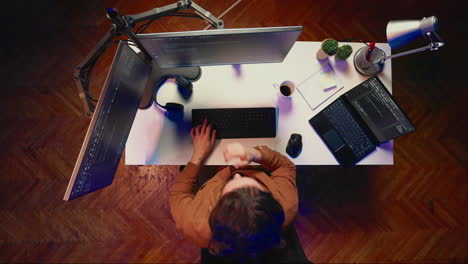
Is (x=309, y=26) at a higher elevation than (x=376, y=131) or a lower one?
higher

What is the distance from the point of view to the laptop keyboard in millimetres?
1296

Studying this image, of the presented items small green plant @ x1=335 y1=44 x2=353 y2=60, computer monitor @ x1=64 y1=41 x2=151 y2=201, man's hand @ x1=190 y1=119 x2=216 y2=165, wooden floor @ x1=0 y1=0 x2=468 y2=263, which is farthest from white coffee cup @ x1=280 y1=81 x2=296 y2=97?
wooden floor @ x1=0 y1=0 x2=468 y2=263

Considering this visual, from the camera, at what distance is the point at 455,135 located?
2047 millimetres

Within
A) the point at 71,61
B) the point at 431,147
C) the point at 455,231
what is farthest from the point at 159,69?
the point at 455,231

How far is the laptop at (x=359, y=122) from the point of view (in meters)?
1.25

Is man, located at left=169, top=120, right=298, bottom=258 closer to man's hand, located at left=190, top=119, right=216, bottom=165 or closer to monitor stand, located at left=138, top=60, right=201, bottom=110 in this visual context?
man's hand, located at left=190, top=119, right=216, bottom=165

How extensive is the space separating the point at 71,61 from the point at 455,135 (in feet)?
10.2

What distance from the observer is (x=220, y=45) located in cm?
102

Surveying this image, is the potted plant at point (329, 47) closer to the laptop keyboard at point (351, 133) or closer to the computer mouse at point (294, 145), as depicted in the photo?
the laptop keyboard at point (351, 133)

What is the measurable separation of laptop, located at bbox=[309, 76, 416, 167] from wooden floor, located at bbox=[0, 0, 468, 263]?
0.75m

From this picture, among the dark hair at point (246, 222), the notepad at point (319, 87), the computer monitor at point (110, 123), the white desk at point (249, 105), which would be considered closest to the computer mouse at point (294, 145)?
the white desk at point (249, 105)

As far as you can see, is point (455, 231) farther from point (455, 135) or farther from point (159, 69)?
point (159, 69)

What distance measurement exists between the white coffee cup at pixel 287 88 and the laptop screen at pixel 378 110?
27 centimetres

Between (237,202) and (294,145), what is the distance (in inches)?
16.7
